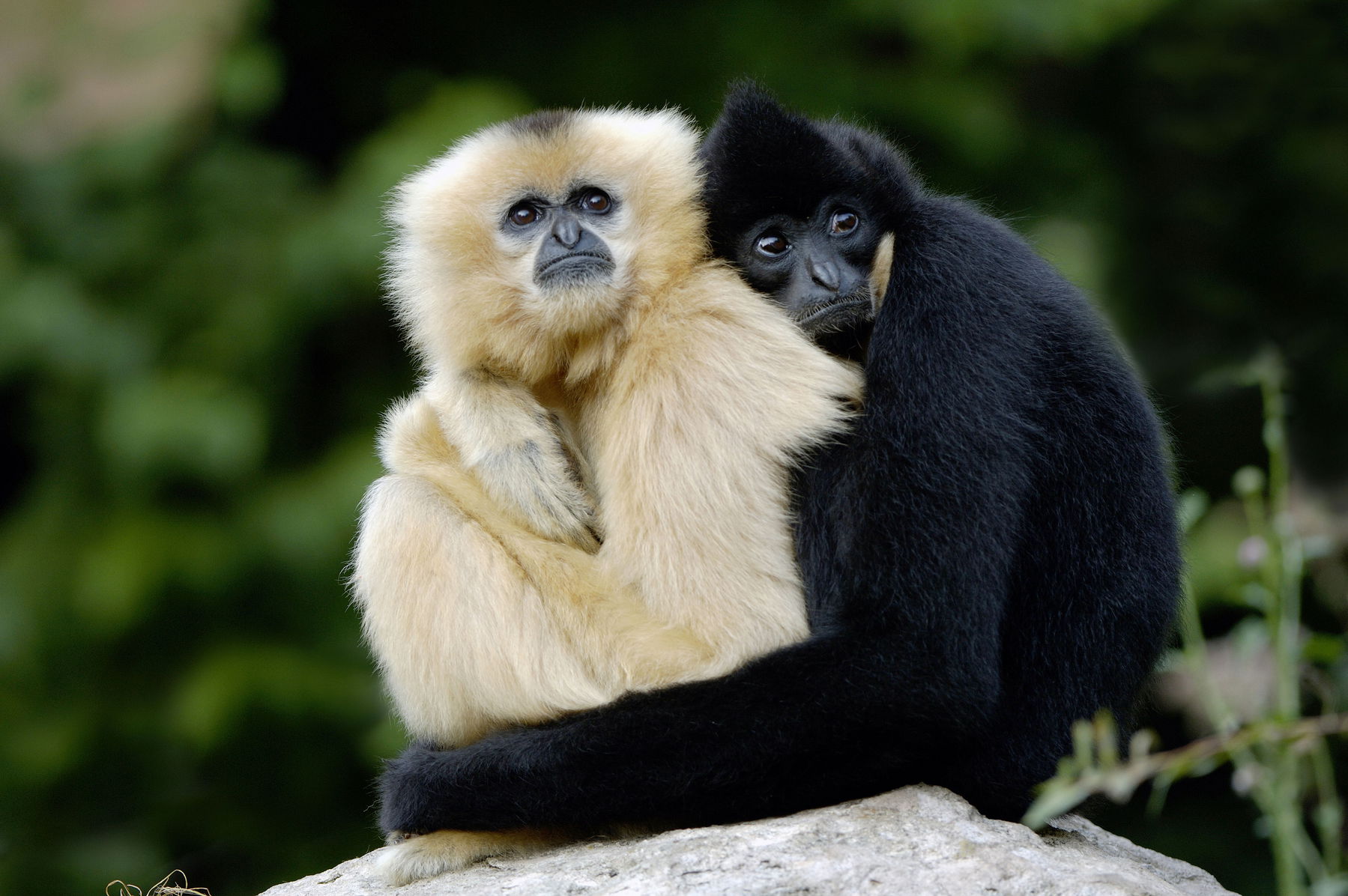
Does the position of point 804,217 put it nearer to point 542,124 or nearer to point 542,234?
point 542,234

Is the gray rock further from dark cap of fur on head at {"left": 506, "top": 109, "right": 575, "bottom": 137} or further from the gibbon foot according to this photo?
dark cap of fur on head at {"left": 506, "top": 109, "right": 575, "bottom": 137}

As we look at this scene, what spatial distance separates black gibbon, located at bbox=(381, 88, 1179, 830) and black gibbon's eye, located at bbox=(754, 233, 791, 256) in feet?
0.04

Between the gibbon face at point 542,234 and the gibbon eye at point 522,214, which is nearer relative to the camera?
the gibbon face at point 542,234

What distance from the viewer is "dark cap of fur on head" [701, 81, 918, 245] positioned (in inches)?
137

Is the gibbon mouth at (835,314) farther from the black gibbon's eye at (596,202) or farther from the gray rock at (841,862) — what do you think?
the gray rock at (841,862)

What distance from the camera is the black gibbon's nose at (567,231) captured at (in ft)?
12.4

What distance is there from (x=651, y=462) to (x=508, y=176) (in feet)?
4.18

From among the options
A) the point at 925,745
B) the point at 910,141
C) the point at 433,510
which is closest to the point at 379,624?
the point at 433,510

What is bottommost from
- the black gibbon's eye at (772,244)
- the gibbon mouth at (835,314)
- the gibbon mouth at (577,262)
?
the gibbon mouth at (835,314)

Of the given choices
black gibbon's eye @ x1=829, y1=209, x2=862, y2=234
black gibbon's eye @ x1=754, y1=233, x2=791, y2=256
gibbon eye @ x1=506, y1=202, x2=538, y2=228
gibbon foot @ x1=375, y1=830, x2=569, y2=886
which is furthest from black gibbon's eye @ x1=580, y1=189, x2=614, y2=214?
gibbon foot @ x1=375, y1=830, x2=569, y2=886

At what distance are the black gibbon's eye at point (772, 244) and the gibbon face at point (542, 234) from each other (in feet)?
0.49

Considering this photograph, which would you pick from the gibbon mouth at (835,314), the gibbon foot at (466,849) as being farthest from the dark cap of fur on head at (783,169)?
the gibbon foot at (466,849)

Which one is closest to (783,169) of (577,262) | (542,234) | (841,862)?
(577,262)

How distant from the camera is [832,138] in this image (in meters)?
3.57
